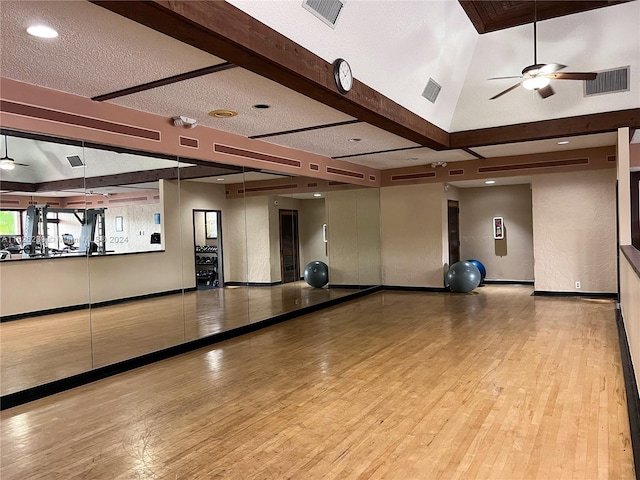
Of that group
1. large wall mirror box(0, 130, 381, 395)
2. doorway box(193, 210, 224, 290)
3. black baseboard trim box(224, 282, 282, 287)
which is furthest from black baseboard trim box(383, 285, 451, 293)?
doorway box(193, 210, 224, 290)

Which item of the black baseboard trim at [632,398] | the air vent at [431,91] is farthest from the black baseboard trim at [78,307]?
the black baseboard trim at [632,398]

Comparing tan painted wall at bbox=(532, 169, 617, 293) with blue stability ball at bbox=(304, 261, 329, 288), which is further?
blue stability ball at bbox=(304, 261, 329, 288)

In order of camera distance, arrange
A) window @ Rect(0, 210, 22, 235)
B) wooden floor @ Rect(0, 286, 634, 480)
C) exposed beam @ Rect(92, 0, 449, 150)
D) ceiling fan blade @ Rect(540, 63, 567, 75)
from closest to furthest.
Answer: exposed beam @ Rect(92, 0, 449, 150) → wooden floor @ Rect(0, 286, 634, 480) → window @ Rect(0, 210, 22, 235) → ceiling fan blade @ Rect(540, 63, 567, 75)

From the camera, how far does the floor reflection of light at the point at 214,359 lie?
5.32 meters

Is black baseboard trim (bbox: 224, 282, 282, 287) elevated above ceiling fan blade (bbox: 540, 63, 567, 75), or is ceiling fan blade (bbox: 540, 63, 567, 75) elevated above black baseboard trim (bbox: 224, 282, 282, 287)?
ceiling fan blade (bbox: 540, 63, 567, 75)

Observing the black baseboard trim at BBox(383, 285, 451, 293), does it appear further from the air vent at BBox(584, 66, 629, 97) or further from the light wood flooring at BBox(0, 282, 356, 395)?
the air vent at BBox(584, 66, 629, 97)

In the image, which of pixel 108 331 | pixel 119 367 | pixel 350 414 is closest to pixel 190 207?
pixel 108 331

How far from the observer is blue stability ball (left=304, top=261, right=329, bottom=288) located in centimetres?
931

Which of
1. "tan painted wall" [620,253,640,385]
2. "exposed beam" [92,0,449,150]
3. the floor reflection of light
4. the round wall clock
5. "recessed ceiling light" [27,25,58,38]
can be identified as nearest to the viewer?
"exposed beam" [92,0,449,150]

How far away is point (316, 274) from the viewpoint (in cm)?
951

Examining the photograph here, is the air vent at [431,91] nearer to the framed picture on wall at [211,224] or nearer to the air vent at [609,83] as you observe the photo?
the air vent at [609,83]

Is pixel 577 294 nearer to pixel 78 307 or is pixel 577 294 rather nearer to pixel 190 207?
Answer: pixel 190 207

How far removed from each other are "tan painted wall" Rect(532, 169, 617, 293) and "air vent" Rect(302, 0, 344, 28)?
23.5 ft

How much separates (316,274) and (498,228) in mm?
5130
